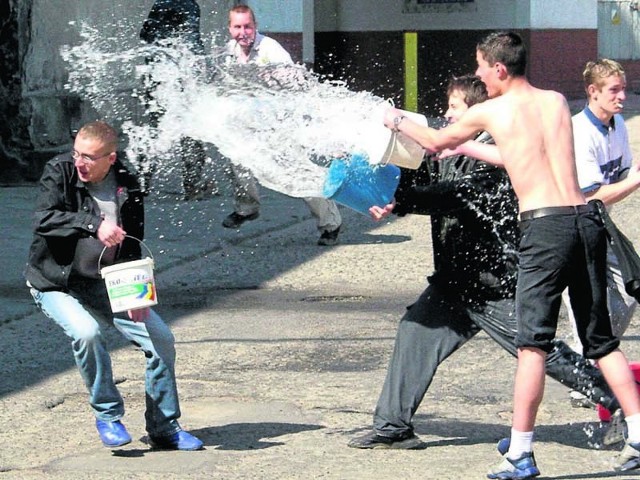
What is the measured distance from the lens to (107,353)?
231 inches

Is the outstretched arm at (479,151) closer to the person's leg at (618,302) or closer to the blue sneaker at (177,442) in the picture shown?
the person's leg at (618,302)

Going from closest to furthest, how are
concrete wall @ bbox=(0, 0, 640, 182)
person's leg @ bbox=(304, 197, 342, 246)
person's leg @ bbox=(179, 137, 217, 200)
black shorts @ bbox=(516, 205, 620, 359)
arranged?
1. black shorts @ bbox=(516, 205, 620, 359)
2. person's leg @ bbox=(304, 197, 342, 246)
3. person's leg @ bbox=(179, 137, 217, 200)
4. concrete wall @ bbox=(0, 0, 640, 182)

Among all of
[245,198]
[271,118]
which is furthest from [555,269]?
[245,198]

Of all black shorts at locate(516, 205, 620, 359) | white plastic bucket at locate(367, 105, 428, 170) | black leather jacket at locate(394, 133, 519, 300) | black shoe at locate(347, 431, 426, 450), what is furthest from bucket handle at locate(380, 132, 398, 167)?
black shoe at locate(347, 431, 426, 450)

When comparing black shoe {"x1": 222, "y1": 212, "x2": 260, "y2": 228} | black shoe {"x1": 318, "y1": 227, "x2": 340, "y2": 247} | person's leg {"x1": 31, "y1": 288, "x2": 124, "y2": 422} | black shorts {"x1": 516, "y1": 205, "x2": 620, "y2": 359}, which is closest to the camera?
black shorts {"x1": 516, "y1": 205, "x2": 620, "y2": 359}

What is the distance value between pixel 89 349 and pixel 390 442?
1309 mm

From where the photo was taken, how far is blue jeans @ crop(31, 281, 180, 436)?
5.82 meters

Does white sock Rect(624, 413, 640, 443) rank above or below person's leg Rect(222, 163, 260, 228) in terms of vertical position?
above

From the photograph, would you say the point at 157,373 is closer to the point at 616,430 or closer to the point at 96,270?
the point at 96,270

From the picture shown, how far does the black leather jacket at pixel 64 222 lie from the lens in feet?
19.0

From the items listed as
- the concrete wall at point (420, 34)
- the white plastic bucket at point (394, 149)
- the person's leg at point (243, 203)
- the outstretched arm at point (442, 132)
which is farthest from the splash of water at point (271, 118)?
the concrete wall at point (420, 34)

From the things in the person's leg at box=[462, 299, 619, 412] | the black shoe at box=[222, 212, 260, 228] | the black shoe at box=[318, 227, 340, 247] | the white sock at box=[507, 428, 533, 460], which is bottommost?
the black shoe at box=[318, 227, 340, 247]

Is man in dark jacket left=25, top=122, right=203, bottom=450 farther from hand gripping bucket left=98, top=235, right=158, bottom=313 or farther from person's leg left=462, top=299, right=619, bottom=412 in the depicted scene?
person's leg left=462, top=299, right=619, bottom=412

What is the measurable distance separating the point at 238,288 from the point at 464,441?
406 cm
